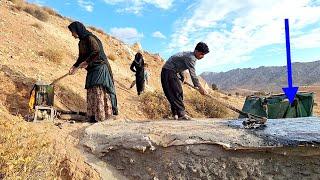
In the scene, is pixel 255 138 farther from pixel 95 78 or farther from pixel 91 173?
pixel 95 78

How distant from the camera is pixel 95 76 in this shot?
23.3 feet

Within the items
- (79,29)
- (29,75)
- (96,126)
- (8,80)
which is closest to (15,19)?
(29,75)

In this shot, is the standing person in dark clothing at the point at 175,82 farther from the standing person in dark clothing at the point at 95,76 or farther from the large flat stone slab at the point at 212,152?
the large flat stone slab at the point at 212,152

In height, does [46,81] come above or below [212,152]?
above

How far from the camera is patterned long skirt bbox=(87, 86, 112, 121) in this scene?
7086mm


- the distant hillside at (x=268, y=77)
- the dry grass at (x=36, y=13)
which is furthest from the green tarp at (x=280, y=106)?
the distant hillside at (x=268, y=77)

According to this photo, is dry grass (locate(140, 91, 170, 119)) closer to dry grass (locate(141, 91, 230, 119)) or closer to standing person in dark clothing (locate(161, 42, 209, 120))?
dry grass (locate(141, 91, 230, 119))

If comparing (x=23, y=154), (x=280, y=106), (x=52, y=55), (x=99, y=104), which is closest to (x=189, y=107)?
(x=52, y=55)

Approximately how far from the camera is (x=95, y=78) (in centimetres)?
709

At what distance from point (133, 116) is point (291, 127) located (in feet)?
19.1

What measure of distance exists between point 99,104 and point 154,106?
5.09 meters

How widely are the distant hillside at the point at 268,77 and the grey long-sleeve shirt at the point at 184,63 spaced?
215ft

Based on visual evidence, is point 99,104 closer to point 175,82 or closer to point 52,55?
point 175,82

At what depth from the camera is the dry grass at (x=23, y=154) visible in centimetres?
388
